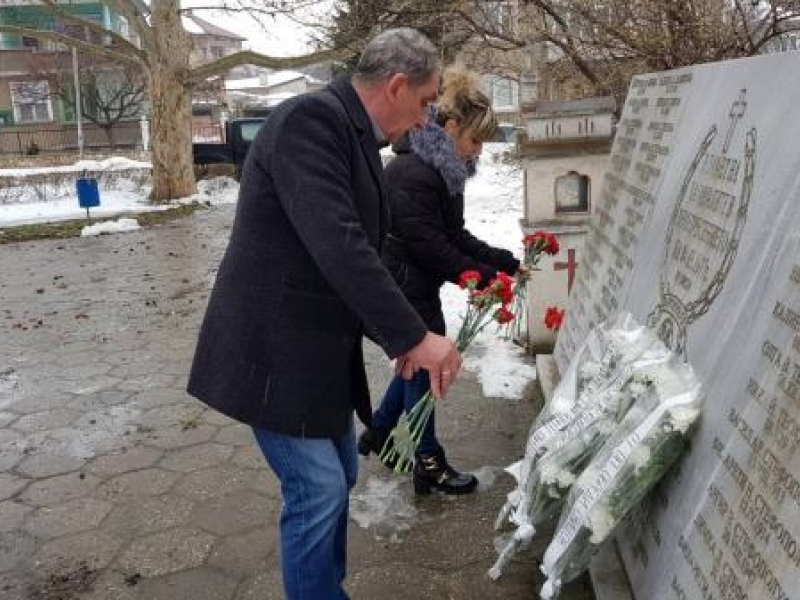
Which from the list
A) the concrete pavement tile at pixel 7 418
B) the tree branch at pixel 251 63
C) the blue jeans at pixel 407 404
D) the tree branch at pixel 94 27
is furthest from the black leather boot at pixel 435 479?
the tree branch at pixel 94 27

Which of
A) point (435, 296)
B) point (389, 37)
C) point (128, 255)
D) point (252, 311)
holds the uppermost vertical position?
point (389, 37)

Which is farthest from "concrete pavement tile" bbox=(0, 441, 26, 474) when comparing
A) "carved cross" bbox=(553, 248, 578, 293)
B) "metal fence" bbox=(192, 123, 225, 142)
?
"metal fence" bbox=(192, 123, 225, 142)

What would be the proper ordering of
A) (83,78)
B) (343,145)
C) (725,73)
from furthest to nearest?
(83,78)
(725,73)
(343,145)

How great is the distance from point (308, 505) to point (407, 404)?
1.23 metres

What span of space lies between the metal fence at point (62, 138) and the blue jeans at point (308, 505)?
38249 millimetres

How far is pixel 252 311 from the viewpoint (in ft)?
6.94

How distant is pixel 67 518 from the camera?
3480 mm

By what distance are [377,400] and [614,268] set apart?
1870mm

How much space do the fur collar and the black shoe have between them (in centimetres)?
120

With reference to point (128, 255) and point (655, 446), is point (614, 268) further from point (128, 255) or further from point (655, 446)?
point (128, 255)

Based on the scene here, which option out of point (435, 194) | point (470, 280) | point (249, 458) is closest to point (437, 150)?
point (435, 194)

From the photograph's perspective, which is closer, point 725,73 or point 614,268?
point 725,73

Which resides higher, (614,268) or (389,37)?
(389,37)


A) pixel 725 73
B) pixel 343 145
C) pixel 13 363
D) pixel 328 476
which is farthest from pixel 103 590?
pixel 13 363
